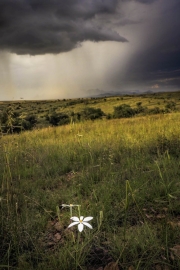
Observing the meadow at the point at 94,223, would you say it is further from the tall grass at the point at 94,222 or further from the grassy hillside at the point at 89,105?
the grassy hillside at the point at 89,105

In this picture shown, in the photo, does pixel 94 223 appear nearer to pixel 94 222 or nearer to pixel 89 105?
pixel 94 222

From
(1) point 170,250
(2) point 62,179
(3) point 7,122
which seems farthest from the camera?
(2) point 62,179

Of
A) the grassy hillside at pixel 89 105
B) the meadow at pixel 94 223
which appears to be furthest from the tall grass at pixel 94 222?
the grassy hillside at pixel 89 105

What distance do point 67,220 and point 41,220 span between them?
0.27 metres

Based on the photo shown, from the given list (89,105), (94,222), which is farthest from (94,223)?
(89,105)

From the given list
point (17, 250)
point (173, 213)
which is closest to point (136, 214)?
point (173, 213)

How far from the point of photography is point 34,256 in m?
2.07

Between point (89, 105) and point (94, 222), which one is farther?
point (89, 105)

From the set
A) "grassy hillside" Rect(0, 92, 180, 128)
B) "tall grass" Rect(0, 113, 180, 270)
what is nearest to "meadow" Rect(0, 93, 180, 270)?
"tall grass" Rect(0, 113, 180, 270)

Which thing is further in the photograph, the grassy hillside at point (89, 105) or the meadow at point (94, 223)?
the grassy hillside at point (89, 105)

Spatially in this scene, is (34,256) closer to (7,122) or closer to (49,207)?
(49,207)

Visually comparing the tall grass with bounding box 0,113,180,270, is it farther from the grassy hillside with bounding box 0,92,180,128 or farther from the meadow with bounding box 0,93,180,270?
the grassy hillside with bounding box 0,92,180,128

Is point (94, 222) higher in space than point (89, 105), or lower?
lower

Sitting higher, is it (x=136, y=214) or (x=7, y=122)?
(x=7, y=122)
